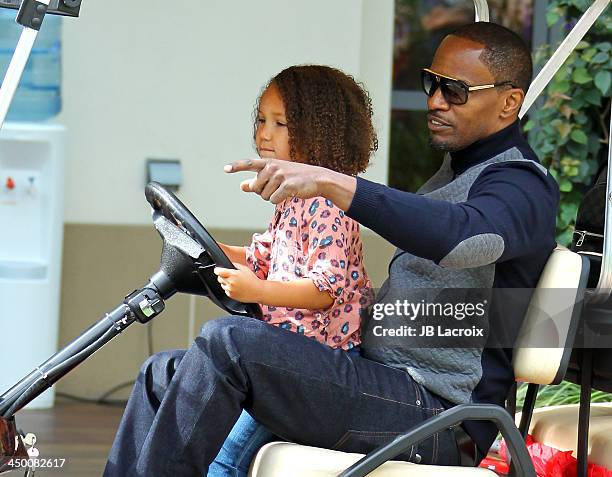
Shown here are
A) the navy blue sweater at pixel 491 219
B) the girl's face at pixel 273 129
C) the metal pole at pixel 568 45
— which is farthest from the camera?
the metal pole at pixel 568 45

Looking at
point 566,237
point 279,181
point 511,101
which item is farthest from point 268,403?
point 566,237

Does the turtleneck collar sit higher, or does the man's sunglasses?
the man's sunglasses

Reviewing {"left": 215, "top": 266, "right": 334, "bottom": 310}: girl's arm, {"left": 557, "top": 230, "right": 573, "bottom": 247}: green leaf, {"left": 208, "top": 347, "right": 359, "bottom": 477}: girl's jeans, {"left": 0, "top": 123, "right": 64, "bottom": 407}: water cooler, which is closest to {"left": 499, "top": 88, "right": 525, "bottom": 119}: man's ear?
{"left": 215, "top": 266, "right": 334, "bottom": 310}: girl's arm

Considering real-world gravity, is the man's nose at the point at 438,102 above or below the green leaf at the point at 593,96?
above

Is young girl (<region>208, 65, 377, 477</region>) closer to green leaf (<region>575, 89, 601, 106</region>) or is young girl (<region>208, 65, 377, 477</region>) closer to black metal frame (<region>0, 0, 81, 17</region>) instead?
black metal frame (<region>0, 0, 81, 17</region>)

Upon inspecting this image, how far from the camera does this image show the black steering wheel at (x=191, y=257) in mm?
2342

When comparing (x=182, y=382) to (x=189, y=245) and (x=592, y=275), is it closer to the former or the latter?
(x=189, y=245)

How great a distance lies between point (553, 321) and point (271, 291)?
0.56 m

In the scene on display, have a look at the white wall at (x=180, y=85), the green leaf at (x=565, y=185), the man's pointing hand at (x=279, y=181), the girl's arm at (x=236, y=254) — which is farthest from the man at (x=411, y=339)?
the white wall at (x=180, y=85)

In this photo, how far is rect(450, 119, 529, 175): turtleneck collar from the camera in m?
2.52

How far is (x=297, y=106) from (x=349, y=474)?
0.88 meters

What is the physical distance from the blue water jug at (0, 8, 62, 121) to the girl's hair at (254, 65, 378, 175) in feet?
8.41

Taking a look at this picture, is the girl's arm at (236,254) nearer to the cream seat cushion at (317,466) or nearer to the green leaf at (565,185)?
the cream seat cushion at (317,466)

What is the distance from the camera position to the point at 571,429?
108 inches
